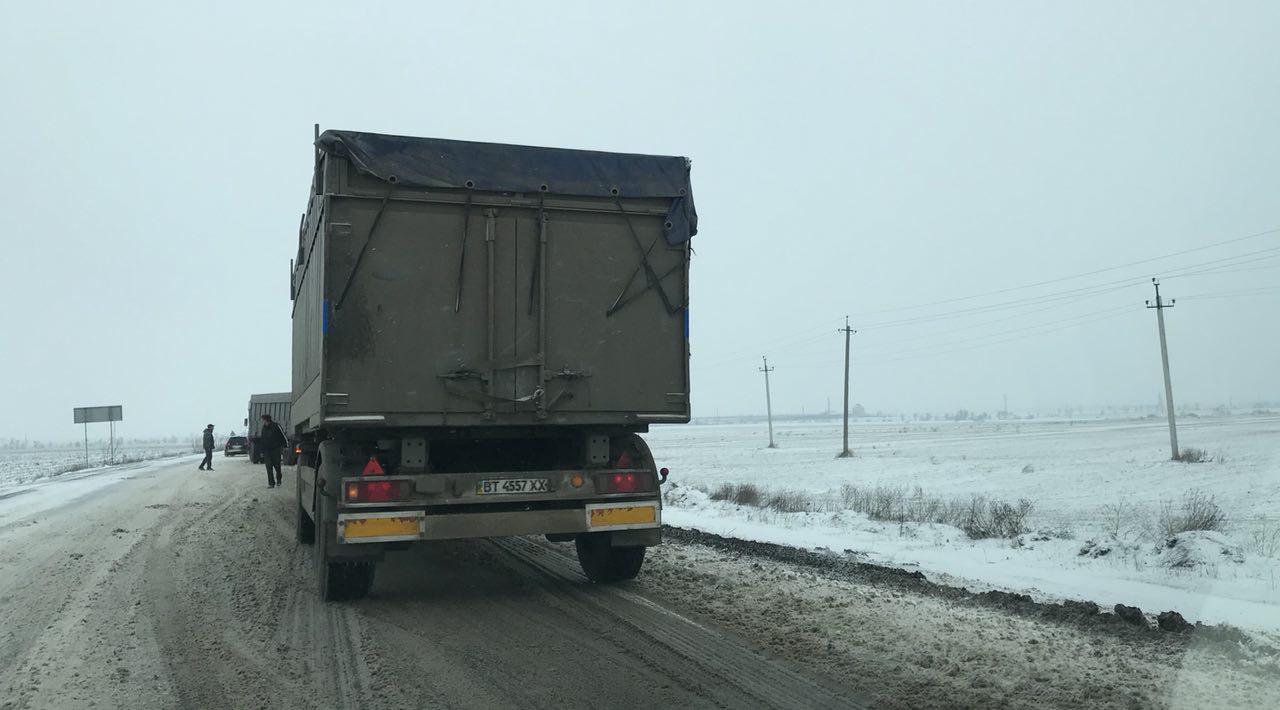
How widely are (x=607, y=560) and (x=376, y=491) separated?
8.06 feet

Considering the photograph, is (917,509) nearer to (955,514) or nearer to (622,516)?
(955,514)

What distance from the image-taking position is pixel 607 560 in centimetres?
842

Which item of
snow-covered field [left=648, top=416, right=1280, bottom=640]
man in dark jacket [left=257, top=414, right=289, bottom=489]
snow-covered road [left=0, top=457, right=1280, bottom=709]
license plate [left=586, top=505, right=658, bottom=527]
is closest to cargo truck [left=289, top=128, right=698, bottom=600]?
license plate [left=586, top=505, right=658, bottom=527]

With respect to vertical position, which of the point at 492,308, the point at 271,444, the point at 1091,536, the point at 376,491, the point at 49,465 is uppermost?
the point at 492,308

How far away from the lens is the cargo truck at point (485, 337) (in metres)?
6.96

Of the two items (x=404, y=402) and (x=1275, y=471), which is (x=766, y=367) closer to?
(x=1275, y=471)

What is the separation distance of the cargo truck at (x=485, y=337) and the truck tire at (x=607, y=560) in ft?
1.97

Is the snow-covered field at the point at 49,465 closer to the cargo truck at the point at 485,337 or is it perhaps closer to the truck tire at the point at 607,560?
the truck tire at the point at 607,560

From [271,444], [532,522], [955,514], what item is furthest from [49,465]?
[532,522]

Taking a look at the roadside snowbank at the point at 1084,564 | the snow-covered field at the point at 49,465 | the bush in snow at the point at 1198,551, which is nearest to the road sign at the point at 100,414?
the snow-covered field at the point at 49,465

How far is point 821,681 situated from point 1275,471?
64.8ft

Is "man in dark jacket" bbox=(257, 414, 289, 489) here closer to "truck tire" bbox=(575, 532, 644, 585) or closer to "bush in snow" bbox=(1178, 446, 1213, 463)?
"truck tire" bbox=(575, 532, 644, 585)

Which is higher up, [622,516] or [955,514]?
[622,516]

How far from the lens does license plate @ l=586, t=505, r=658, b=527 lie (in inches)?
295
